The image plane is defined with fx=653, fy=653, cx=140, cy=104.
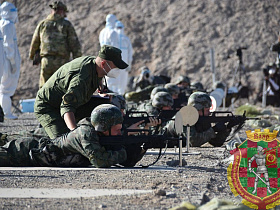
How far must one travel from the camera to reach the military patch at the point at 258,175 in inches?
199

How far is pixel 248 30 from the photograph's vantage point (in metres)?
30.1

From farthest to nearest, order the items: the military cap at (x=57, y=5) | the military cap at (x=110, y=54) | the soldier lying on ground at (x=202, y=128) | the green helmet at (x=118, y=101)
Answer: the military cap at (x=57, y=5), the soldier lying on ground at (x=202, y=128), the green helmet at (x=118, y=101), the military cap at (x=110, y=54)

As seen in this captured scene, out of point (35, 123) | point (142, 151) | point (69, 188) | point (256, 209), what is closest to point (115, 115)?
point (142, 151)

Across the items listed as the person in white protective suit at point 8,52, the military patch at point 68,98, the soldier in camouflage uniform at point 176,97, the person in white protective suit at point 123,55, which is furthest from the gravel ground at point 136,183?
the person in white protective suit at point 123,55

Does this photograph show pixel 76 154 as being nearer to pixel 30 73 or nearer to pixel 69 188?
pixel 69 188

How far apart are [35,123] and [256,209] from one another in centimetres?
919

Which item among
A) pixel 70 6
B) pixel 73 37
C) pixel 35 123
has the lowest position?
pixel 35 123

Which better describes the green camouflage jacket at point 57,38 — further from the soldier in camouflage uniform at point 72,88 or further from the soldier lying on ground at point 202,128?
the soldier in camouflage uniform at point 72,88

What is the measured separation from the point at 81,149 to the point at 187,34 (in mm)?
24227

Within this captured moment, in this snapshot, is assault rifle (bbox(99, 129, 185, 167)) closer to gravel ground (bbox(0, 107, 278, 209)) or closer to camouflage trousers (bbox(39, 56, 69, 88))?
gravel ground (bbox(0, 107, 278, 209))

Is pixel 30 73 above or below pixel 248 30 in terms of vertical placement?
below

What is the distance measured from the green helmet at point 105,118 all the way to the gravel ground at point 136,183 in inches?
17.4

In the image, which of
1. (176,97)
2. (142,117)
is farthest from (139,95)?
(142,117)

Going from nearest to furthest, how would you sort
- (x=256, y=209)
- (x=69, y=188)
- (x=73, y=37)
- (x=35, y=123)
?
(x=256, y=209)
(x=69, y=188)
(x=73, y=37)
(x=35, y=123)
